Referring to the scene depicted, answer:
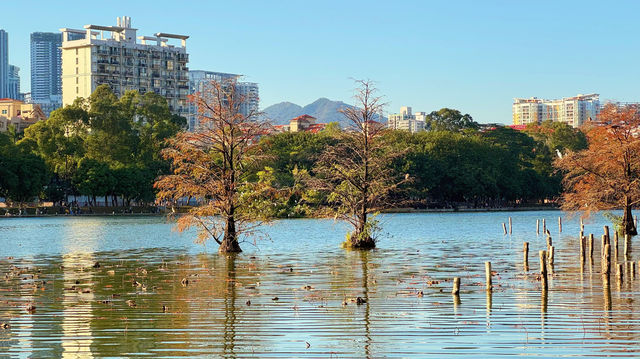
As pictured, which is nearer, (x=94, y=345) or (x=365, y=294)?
(x=94, y=345)

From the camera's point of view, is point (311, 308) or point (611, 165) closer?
point (311, 308)

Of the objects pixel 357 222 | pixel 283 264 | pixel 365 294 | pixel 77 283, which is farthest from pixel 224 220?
pixel 365 294

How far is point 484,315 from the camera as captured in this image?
77.2ft

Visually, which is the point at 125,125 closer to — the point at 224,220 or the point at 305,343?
the point at 224,220

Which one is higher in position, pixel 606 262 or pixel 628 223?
pixel 628 223

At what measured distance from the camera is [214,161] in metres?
44.3

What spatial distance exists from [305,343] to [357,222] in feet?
102

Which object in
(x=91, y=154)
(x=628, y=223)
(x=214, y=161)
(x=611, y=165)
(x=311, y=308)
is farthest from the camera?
(x=91, y=154)

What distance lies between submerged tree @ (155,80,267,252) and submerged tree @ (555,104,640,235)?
2167cm

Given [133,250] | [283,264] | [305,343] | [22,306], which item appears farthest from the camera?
[133,250]

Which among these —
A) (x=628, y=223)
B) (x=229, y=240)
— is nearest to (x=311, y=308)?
(x=229, y=240)

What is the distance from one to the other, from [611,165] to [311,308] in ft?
120

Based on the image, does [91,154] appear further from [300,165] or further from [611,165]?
[611,165]

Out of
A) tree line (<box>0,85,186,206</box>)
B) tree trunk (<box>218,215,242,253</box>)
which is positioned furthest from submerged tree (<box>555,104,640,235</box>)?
tree line (<box>0,85,186,206</box>)
